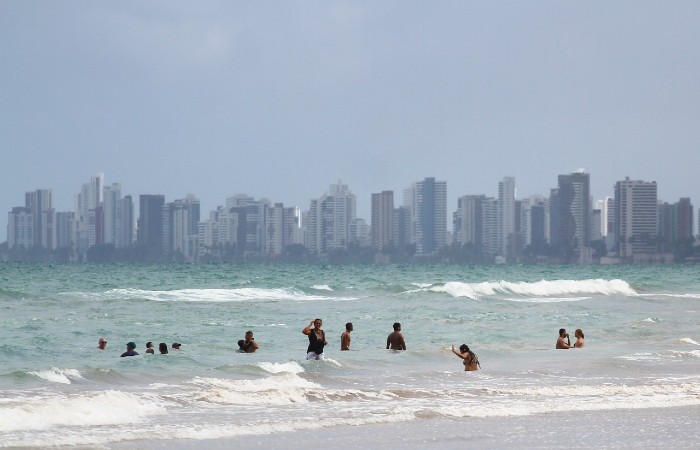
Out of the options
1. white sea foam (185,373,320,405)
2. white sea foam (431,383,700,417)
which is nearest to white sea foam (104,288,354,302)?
white sea foam (185,373,320,405)

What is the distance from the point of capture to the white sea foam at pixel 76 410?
14203mm

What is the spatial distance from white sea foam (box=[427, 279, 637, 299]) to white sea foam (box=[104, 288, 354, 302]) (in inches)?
294

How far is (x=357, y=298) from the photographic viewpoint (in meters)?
57.5

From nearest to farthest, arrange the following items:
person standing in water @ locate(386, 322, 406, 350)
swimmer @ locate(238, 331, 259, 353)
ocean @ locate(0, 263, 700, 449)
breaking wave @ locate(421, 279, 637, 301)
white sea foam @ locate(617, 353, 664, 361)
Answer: ocean @ locate(0, 263, 700, 449) → white sea foam @ locate(617, 353, 664, 361) → swimmer @ locate(238, 331, 259, 353) → person standing in water @ locate(386, 322, 406, 350) → breaking wave @ locate(421, 279, 637, 301)

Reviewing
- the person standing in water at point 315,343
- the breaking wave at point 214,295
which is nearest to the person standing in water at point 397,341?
the person standing in water at point 315,343

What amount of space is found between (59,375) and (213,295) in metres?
38.9

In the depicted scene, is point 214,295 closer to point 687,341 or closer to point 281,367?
point 687,341

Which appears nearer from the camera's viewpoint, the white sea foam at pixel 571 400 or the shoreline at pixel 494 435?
the shoreline at pixel 494 435

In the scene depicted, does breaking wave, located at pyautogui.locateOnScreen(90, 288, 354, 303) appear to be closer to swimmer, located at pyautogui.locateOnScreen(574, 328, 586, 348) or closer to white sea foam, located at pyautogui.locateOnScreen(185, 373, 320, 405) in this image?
swimmer, located at pyautogui.locateOnScreen(574, 328, 586, 348)

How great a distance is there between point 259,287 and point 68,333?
37064 millimetres

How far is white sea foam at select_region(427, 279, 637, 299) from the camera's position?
61469 mm

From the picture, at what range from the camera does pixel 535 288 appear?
230 feet

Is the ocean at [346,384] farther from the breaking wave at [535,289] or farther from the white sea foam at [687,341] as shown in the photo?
the breaking wave at [535,289]

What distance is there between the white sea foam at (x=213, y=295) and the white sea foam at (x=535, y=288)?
747 cm
